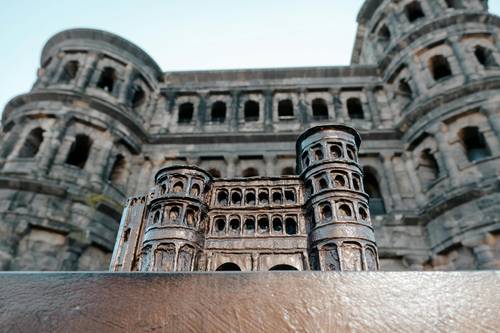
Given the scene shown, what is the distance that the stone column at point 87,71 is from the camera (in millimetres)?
14539

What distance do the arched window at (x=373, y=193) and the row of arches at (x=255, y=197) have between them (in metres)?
6.37

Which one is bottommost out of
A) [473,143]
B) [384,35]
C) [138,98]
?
[473,143]

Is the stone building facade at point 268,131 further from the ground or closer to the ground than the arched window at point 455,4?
closer to the ground

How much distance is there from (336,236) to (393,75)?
12.0 metres

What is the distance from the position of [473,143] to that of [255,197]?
31.9 feet

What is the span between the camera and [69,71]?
51.3 ft

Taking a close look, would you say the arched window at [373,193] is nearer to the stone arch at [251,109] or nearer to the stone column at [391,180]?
the stone column at [391,180]

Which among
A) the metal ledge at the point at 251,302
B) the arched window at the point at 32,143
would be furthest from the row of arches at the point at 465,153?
the arched window at the point at 32,143

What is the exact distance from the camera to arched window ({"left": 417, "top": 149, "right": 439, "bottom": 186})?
12.8m

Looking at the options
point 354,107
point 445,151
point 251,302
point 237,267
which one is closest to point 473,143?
point 445,151

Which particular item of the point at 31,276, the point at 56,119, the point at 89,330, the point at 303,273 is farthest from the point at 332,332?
the point at 56,119

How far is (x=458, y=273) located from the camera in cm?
154

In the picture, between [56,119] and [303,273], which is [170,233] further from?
[56,119]

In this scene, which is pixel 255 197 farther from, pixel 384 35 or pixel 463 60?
pixel 384 35
